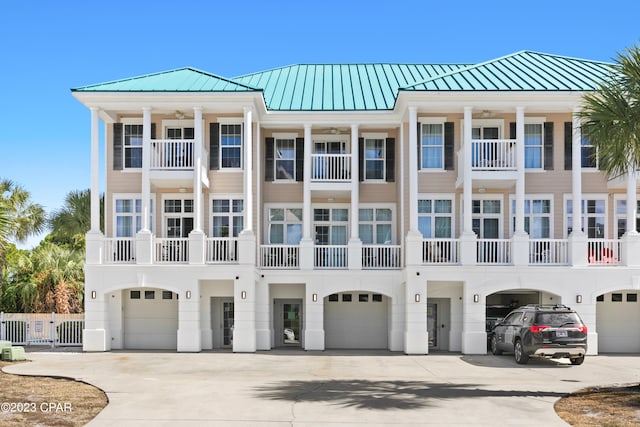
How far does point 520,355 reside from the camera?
22.1 m

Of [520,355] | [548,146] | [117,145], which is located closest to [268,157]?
[117,145]

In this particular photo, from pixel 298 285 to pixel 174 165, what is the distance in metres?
6.75

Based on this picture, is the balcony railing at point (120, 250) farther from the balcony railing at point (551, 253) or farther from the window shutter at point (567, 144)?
the window shutter at point (567, 144)

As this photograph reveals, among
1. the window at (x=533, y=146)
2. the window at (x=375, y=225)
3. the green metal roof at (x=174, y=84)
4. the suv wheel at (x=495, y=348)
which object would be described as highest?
the green metal roof at (x=174, y=84)

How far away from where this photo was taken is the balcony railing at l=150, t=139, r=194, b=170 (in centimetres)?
2667

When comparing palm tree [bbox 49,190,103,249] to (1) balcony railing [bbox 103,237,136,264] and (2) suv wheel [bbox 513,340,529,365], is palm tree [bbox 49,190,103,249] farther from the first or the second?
(2) suv wheel [bbox 513,340,529,365]

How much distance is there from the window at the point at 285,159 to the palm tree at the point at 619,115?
15199mm

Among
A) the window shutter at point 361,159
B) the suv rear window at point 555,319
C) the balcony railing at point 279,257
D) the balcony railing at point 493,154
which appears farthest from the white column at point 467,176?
the balcony railing at point 279,257

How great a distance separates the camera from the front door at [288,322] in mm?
28569

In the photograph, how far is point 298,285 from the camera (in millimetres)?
28062

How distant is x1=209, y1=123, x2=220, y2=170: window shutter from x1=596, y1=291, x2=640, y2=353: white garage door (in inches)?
624

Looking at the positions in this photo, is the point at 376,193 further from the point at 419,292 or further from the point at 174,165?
the point at 174,165

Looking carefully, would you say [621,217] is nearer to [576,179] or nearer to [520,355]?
[576,179]

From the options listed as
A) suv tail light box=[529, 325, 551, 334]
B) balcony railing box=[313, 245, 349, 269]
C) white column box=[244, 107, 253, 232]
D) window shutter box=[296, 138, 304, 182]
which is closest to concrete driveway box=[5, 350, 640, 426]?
suv tail light box=[529, 325, 551, 334]
